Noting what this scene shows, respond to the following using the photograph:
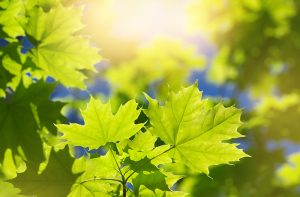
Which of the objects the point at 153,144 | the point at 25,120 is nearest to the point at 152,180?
the point at 153,144

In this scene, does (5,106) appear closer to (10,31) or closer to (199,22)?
(10,31)

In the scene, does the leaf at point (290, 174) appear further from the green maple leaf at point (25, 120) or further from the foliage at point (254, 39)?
the green maple leaf at point (25, 120)

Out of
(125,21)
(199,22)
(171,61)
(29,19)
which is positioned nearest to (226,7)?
(199,22)

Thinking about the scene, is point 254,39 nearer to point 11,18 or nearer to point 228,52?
point 228,52

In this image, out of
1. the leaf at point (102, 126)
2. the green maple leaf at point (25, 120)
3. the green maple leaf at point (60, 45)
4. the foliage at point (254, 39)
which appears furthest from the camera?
the foliage at point (254, 39)

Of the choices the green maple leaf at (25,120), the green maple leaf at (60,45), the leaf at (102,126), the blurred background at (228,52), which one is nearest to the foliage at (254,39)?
the blurred background at (228,52)

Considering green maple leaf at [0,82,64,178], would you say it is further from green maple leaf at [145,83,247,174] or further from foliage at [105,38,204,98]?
foliage at [105,38,204,98]
